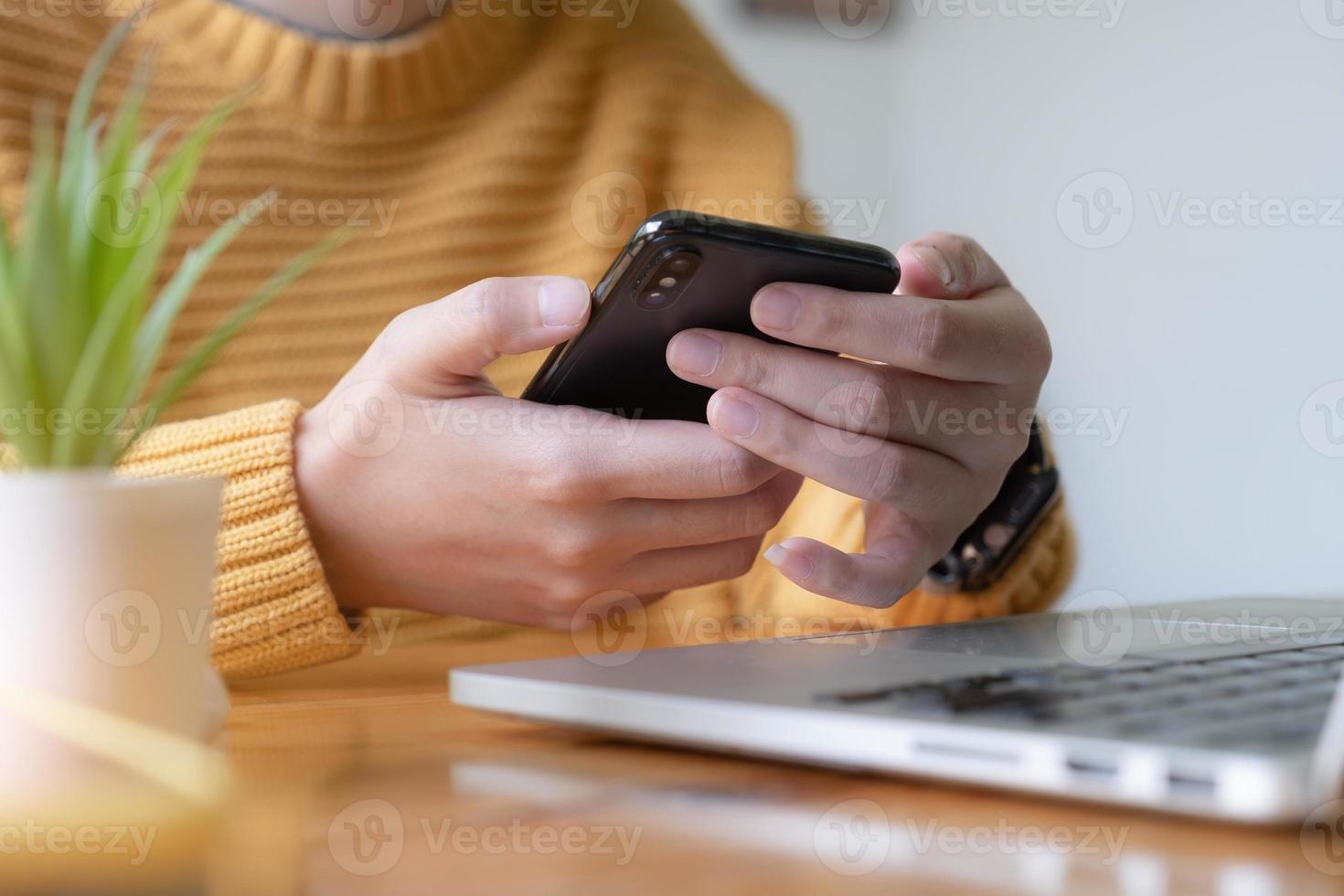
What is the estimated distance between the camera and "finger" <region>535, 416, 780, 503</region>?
1.84 ft

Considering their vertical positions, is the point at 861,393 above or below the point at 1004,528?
above

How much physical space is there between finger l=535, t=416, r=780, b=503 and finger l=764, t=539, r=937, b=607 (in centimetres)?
4

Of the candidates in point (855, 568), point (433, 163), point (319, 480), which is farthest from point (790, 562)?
point (433, 163)

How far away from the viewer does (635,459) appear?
56 cm

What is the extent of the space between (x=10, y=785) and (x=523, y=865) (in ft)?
0.38

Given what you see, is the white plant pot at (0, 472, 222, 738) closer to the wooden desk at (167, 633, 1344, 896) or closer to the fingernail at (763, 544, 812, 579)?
the wooden desk at (167, 633, 1344, 896)

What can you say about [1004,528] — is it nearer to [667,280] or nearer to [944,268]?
[944,268]

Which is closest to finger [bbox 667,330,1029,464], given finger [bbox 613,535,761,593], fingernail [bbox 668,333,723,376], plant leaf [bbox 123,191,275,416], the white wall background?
fingernail [bbox 668,333,723,376]

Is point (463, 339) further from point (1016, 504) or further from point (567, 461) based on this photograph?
point (1016, 504)

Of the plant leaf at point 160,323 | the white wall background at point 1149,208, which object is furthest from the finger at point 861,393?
the white wall background at point 1149,208

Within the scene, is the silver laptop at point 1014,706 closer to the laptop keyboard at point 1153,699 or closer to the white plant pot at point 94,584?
the laptop keyboard at point 1153,699

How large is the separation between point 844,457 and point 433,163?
2.07 feet

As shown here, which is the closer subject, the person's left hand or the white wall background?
the person's left hand

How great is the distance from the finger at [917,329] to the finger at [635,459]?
64mm
